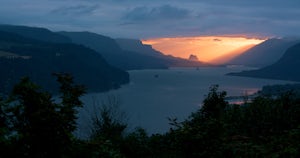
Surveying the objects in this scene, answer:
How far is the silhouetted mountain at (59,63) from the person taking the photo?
11462 centimetres

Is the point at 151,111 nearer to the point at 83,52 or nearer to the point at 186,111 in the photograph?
the point at 186,111

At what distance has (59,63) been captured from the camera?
486ft

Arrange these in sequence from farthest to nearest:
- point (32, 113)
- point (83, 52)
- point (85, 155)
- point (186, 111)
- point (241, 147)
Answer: point (83, 52) → point (186, 111) → point (241, 147) → point (85, 155) → point (32, 113)

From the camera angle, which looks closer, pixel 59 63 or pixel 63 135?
pixel 63 135

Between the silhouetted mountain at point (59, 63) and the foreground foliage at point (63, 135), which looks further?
the silhouetted mountain at point (59, 63)

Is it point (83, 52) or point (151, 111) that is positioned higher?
point (83, 52)

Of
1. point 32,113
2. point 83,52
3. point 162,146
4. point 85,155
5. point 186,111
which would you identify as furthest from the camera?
point 83,52

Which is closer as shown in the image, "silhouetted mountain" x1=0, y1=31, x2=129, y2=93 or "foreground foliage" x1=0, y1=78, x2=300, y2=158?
"foreground foliage" x1=0, y1=78, x2=300, y2=158

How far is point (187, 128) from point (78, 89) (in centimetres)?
227

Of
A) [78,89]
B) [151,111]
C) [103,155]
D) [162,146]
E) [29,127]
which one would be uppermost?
[78,89]

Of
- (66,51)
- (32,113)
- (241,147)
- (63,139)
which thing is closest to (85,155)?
(63,139)

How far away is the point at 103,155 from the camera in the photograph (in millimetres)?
6484

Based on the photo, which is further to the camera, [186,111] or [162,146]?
[186,111]

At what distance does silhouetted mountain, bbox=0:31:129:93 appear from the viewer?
11462 centimetres
